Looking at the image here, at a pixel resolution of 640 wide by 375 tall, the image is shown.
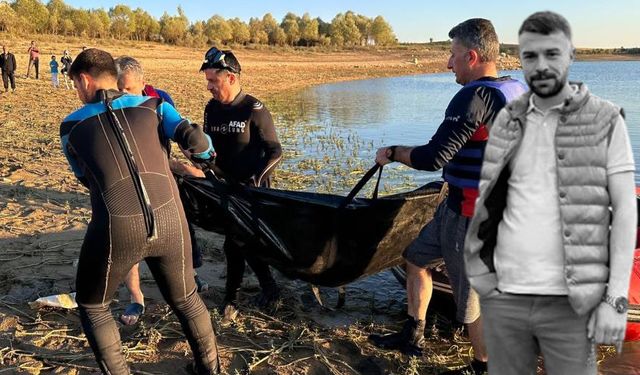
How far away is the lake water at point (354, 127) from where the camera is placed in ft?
36.7

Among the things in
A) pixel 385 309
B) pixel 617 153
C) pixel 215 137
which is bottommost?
pixel 385 309

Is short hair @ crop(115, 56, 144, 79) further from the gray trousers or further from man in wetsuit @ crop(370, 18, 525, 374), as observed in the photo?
the gray trousers

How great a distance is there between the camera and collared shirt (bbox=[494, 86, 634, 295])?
2.09 meters

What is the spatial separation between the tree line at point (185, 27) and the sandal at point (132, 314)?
52.9 m

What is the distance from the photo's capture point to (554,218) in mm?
2080

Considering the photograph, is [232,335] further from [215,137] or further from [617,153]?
[617,153]

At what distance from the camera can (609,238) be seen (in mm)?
2020

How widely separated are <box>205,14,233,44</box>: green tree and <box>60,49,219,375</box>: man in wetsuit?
78534 millimetres

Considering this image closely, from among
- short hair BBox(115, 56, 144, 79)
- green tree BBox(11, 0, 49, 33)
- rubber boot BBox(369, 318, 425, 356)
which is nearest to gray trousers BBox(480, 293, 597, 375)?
rubber boot BBox(369, 318, 425, 356)

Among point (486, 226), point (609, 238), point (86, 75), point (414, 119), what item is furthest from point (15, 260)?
point (414, 119)

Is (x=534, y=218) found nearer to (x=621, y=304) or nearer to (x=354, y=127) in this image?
(x=621, y=304)

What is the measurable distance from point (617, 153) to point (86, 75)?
8.74 ft

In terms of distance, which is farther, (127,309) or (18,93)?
(18,93)

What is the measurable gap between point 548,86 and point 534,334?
953mm
